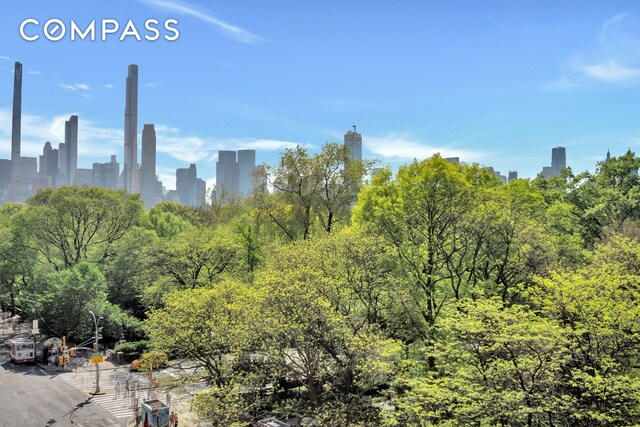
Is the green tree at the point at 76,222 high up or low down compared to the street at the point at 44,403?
up

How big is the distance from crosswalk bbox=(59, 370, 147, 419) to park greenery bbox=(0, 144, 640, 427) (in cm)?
430

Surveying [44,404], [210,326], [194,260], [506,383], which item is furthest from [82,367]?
[506,383]

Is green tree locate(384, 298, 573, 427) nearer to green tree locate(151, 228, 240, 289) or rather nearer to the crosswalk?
the crosswalk

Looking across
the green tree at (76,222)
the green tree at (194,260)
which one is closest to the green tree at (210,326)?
the green tree at (194,260)

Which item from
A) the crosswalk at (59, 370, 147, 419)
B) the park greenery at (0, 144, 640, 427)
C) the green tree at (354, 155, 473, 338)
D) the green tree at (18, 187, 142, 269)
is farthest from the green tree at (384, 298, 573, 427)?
the green tree at (18, 187, 142, 269)

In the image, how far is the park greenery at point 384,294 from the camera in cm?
1956

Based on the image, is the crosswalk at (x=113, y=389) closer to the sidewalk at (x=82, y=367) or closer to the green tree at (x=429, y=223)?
the sidewalk at (x=82, y=367)

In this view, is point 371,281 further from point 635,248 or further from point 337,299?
point 635,248

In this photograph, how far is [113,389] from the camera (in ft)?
128

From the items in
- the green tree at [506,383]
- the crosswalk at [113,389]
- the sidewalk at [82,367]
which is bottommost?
the sidewalk at [82,367]

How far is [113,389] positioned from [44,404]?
5.22 metres

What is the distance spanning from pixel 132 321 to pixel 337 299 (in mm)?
32198

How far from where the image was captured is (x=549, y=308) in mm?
20859

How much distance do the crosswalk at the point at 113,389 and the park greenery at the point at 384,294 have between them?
14.1 feet
